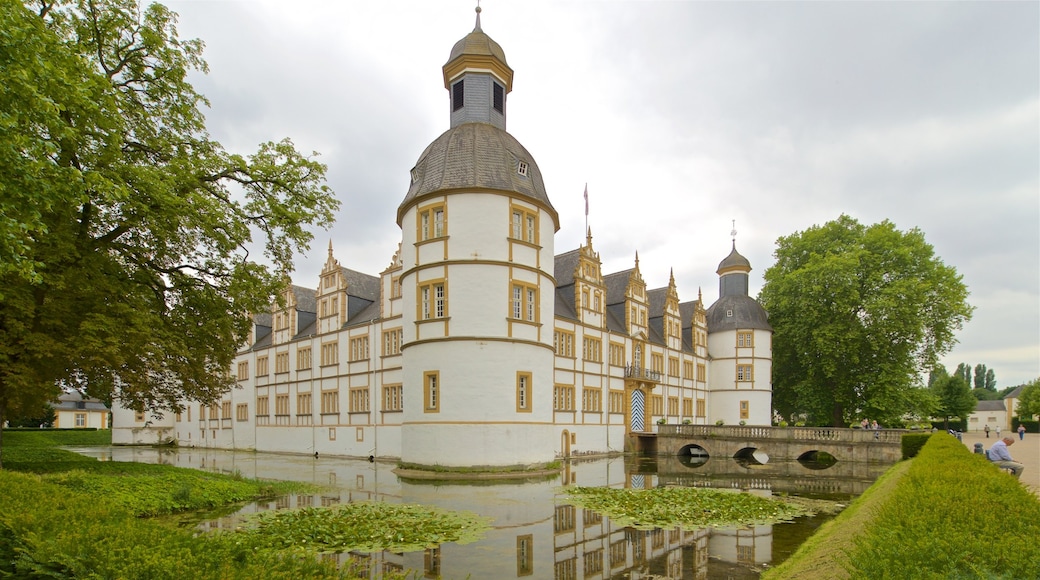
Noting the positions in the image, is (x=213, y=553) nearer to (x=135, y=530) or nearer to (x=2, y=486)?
(x=135, y=530)

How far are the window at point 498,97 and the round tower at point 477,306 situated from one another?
185 centimetres

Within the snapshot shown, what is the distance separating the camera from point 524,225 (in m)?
25.9

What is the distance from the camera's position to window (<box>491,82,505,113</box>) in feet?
93.7

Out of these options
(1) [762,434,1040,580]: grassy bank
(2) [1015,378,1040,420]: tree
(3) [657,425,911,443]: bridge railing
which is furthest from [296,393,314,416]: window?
(2) [1015,378,1040,420]: tree

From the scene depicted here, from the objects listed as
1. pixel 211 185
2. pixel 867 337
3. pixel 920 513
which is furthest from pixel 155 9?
pixel 867 337

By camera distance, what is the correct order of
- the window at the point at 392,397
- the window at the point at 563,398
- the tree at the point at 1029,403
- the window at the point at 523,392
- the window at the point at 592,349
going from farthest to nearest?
1. the tree at the point at 1029,403
2. the window at the point at 592,349
3. the window at the point at 563,398
4. the window at the point at 392,397
5. the window at the point at 523,392

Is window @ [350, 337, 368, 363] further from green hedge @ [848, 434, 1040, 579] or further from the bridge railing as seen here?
green hedge @ [848, 434, 1040, 579]

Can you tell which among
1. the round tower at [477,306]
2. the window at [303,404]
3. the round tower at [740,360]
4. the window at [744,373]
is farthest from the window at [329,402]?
the window at [744,373]

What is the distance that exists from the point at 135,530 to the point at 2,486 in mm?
3919

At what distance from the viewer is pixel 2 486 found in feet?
25.1

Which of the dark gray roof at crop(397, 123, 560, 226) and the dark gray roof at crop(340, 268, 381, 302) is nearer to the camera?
the dark gray roof at crop(397, 123, 560, 226)

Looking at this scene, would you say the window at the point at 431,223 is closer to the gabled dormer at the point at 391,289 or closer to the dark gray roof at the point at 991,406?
the gabled dormer at the point at 391,289

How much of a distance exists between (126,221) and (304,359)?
→ 25.6 metres

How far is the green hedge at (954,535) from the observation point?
400cm
